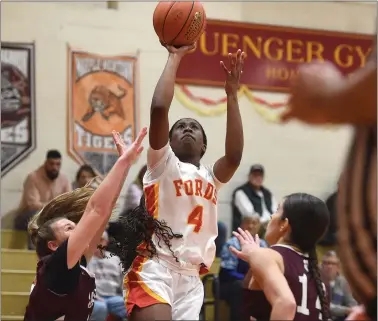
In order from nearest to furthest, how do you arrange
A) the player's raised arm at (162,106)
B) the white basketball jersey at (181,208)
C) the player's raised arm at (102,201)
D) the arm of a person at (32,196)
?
the player's raised arm at (102,201) < the player's raised arm at (162,106) < the white basketball jersey at (181,208) < the arm of a person at (32,196)

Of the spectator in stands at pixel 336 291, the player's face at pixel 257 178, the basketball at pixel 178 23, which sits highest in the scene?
the basketball at pixel 178 23

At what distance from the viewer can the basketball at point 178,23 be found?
4.08 metres

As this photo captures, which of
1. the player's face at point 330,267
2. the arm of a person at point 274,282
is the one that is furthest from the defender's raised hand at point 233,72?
the player's face at point 330,267

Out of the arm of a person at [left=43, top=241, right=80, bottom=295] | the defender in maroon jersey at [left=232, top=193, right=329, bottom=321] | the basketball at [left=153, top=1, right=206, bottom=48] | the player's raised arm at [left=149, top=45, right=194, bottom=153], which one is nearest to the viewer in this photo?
the defender in maroon jersey at [left=232, top=193, right=329, bottom=321]

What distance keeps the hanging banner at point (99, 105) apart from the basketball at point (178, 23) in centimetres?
626

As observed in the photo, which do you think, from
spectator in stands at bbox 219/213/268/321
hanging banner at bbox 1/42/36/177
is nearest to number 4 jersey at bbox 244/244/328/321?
spectator in stands at bbox 219/213/268/321

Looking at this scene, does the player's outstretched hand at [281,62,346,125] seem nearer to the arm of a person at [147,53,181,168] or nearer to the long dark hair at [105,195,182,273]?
the arm of a person at [147,53,181,168]

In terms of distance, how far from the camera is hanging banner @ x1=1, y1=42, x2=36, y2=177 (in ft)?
32.7

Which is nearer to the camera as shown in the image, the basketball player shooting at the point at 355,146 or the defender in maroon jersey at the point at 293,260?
the basketball player shooting at the point at 355,146

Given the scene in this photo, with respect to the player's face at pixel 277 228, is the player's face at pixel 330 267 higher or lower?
lower

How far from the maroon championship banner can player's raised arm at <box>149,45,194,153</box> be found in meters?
7.02

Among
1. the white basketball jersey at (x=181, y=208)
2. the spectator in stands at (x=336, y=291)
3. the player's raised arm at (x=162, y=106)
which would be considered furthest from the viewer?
the spectator in stands at (x=336, y=291)

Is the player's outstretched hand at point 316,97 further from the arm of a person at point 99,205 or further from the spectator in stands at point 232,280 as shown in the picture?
the spectator in stands at point 232,280

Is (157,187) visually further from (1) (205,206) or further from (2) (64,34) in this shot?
(2) (64,34)
